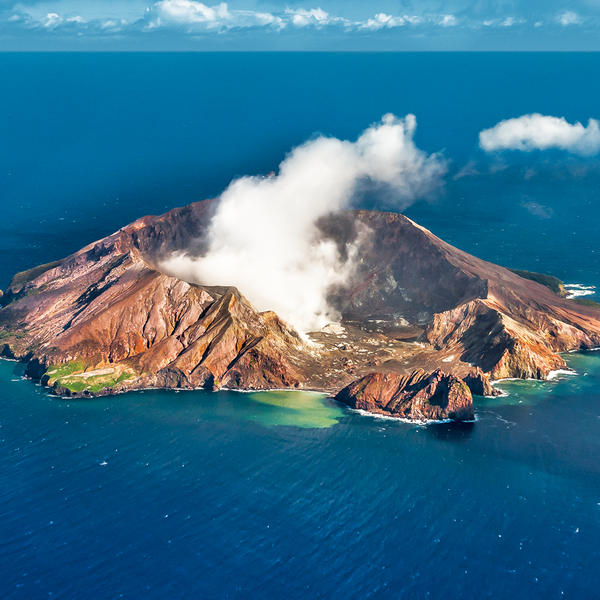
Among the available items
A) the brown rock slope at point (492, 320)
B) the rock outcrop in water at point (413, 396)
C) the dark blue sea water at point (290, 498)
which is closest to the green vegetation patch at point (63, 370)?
the dark blue sea water at point (290, 498)

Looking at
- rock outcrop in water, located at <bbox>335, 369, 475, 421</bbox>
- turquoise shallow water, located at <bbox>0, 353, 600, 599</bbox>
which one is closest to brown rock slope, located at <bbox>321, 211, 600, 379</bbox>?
turquoise shallow water, located at <bbox>0, 353, 600, 599</bbox>

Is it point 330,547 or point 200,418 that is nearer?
point 330,547

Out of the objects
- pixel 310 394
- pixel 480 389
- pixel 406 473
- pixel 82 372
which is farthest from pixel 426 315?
pixel 82 372

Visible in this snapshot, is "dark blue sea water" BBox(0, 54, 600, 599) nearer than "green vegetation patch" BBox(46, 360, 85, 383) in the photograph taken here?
Yes

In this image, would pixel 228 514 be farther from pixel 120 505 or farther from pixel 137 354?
pixel 137 354

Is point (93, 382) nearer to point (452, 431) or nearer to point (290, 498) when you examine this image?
point (290, 498)

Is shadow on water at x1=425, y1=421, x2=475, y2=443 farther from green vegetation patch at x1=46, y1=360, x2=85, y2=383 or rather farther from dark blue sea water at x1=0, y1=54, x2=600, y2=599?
green vegetation patch at x1=46, y1=360, x2=85, y2=383

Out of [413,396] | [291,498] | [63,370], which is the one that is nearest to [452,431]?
[413,396]
